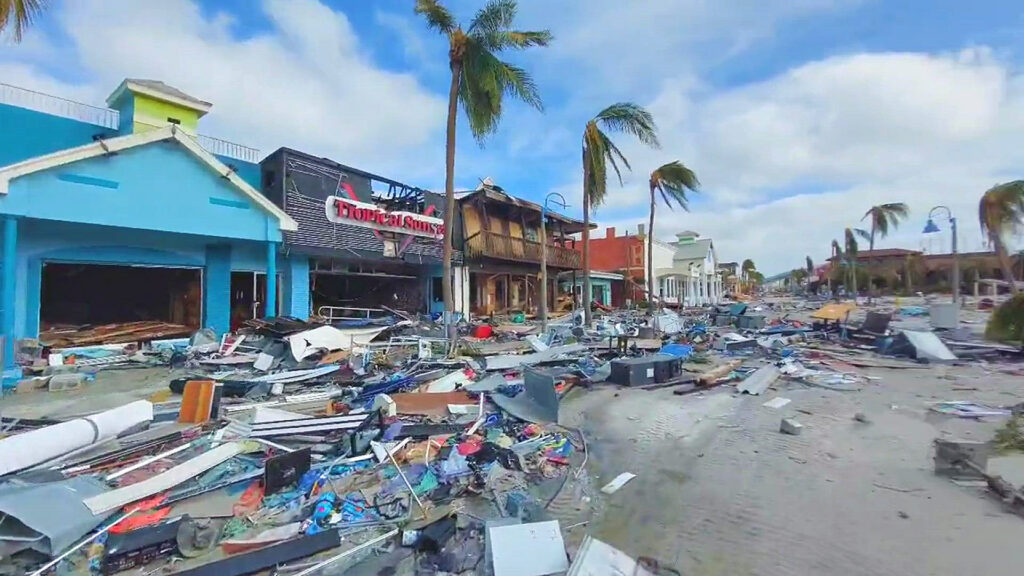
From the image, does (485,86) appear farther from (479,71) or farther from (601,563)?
(601,563)

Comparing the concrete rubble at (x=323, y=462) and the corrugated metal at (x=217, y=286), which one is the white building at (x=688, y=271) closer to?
the concrete rubble at (x=323, y=462)

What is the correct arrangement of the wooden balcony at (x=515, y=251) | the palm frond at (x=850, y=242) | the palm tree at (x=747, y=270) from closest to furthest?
the wooden balcony at (x=515, y=251), the palm frond at (x=850, y=242), the palm tree at (x=747, y=270)

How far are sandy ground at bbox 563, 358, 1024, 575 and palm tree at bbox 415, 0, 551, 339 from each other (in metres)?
7.26

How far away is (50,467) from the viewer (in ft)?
15.3

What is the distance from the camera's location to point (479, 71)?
39.5 feet

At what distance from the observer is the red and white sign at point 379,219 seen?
663 inches

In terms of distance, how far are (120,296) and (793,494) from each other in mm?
19819

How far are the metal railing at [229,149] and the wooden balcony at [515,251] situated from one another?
9002mm

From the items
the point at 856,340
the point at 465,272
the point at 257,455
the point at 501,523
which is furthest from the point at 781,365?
the point at 465,272

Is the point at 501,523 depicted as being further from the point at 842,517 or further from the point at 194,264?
the point at 194,264

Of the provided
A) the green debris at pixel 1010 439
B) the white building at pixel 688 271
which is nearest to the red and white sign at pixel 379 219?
the green debris at pixel 1010 439

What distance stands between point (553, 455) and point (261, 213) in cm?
1227

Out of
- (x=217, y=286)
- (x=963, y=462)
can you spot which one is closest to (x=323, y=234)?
(x=217, y=286)

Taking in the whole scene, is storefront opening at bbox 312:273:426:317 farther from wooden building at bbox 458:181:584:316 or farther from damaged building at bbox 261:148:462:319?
wooden building at bbox 458:181:584:316
